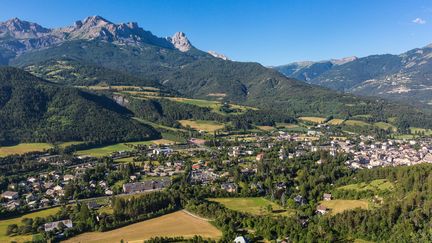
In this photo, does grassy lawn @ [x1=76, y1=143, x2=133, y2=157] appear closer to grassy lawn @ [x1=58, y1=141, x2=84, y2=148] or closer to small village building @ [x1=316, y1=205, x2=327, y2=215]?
grassy lawn @ [x1=58, y1=141, x2=84, y2=148]

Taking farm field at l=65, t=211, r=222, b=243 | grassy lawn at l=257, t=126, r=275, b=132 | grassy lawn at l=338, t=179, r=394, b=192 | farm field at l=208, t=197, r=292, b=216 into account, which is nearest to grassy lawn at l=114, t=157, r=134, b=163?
farm field at l=208, t=197, r=292, b=216

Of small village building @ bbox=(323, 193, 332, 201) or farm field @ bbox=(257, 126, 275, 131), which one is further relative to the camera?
farm field @ bbox=(257, 126, 275, 131)

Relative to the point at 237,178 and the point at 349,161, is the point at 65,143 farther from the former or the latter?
the point at 349,161

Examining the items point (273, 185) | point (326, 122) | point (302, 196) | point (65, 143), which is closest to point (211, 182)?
point (273, 185)

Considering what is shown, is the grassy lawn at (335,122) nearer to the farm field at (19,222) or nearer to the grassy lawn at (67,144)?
the grassy lawn at (67,144)

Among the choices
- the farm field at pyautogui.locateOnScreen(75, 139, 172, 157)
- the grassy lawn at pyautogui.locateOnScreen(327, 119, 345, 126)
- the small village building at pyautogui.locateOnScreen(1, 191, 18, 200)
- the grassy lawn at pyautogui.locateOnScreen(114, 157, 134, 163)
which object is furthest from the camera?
the grassy lawn at pyautogui.locateOnScreen(327, 119, 345, 126)
